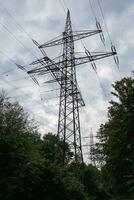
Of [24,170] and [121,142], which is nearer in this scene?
[24,170]

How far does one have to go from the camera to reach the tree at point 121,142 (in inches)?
1022

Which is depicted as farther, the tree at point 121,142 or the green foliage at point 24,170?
the tree at point 121,142

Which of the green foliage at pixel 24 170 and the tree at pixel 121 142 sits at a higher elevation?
the tree at pixel 121 142

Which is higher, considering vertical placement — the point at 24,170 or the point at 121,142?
the point at 121,142

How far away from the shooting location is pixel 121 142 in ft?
111

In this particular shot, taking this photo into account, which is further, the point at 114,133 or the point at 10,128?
the point at 114,133

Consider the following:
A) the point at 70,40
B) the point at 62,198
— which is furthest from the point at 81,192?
the point at 70,40

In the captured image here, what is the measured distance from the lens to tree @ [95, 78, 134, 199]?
25953 mm

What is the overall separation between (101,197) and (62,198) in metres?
25.9

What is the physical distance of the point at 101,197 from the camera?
5309 cm

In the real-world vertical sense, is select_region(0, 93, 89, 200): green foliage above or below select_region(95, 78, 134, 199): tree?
below

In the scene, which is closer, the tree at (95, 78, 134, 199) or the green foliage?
the green foliage

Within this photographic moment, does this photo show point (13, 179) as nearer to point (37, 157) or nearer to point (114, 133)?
point (37, 157)

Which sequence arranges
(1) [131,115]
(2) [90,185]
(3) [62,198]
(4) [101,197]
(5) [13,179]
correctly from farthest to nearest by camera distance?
1. (4) [101,197]
2. (2) [90,185]
3. (3) [62,198]
4. (1) [131,115]
5. (5) [13,179]
